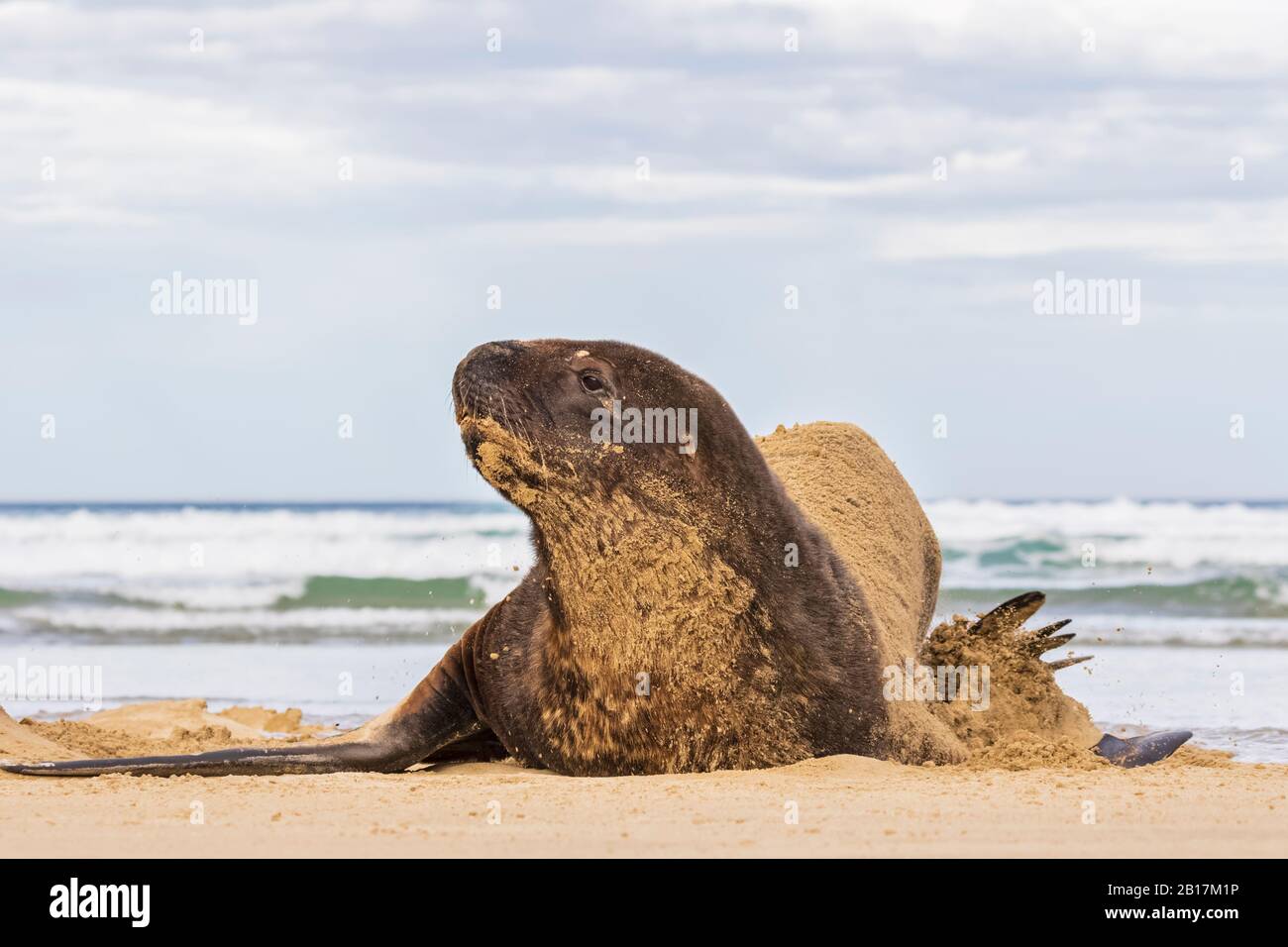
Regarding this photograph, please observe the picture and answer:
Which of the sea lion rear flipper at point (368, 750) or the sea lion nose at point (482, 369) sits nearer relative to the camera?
the sea lion nose at point (482, 369)

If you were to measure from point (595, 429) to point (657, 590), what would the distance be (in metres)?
0.73

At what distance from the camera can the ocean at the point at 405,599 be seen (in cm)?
1449

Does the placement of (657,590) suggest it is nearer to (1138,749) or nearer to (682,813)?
(682,813)

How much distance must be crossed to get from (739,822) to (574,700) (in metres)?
1.87

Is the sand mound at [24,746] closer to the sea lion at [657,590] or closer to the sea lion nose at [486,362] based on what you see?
the sea lion at [657,590]

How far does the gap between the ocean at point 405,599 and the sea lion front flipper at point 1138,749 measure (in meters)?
1.24

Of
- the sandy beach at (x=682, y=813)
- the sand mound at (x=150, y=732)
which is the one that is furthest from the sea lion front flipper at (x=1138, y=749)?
the sand mound at (x=150, y=732)

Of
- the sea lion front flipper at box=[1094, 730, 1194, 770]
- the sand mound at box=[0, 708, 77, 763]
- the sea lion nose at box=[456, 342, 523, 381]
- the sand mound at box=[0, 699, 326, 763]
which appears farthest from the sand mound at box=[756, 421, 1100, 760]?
the sand mound at box=[0, 708, 77, 763]

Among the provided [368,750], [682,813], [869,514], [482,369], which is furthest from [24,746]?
[869,514]

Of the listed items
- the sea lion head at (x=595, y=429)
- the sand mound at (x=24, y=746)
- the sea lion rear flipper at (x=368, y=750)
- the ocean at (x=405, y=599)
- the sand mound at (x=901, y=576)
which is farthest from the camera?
the ocean at (x=405, y=599)

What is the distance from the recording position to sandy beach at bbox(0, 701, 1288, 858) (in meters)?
5.16

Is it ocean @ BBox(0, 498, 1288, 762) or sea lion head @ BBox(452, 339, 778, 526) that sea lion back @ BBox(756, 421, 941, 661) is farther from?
ocean @ BBox(0, 498, 1288, 762)

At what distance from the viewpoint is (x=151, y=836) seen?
544 centimetres

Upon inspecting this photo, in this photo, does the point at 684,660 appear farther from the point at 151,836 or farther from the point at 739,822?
the point at 151,836
